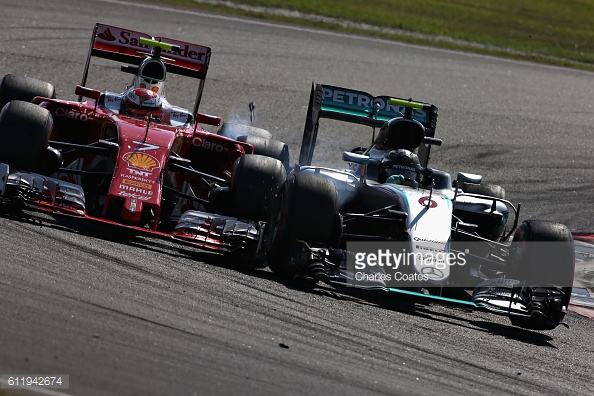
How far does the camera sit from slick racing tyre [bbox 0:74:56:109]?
1252 cm

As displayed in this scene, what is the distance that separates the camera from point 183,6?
25844 mm

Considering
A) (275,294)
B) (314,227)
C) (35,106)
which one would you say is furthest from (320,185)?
(35,106)

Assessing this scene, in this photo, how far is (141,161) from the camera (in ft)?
34.1

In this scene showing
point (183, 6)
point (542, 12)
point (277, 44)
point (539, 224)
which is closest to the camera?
point (539, 224)

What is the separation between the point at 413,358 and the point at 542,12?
1145 inches

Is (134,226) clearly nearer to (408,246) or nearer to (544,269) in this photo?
(408,246)

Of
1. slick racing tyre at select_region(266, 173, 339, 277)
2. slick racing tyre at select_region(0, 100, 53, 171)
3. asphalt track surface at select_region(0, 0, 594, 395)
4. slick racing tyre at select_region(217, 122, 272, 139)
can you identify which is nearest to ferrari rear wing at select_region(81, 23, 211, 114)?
slick racing tyre at select_region(217, 122, 272, 139)

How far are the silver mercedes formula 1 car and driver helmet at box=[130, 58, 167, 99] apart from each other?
2547mm

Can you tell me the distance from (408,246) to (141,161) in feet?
9.21

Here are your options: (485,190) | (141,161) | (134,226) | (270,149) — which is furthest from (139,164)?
(485,190)

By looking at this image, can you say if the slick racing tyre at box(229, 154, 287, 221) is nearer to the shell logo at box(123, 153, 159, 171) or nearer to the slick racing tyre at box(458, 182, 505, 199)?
the shell logo at box(123, 153, 159, 171)

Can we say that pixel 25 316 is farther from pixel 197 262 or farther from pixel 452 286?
pixel 452 286

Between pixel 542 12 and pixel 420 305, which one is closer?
pixel 420 305

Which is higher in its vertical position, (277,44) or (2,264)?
(277,44)
